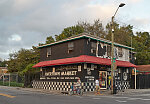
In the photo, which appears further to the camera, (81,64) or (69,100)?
(81,64)

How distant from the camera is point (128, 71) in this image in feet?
92.6

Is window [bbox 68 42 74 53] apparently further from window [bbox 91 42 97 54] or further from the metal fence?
the metal fence

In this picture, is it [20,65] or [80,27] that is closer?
[20,65]

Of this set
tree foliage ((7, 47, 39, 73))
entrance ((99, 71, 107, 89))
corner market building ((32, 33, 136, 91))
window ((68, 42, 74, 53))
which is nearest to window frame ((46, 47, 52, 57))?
corner market building ((32, 33, 136, 91))

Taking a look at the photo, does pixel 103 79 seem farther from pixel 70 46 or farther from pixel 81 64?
pixel 70 46

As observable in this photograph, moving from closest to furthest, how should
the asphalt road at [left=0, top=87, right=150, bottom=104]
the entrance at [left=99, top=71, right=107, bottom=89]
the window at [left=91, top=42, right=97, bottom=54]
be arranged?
the asphalt road at [left=0, top=87, right=150, bottom=104] < the window at [left=91, top=42, right=97, bottom=54] < the entrance at [left=99, top=71, right=107, bottom=89]

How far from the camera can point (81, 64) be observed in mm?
21469

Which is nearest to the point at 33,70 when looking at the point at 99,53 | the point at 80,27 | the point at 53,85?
the point at 53,85

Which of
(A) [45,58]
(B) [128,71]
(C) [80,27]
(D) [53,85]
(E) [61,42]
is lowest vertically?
(D) [53,85]

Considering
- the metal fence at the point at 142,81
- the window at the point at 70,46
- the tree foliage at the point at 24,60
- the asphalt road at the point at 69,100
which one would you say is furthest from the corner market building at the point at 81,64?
the tree foliage at the point at 24,60

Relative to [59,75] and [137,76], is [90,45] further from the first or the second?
[137,76]

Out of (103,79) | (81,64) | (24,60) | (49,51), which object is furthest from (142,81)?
(24,60)

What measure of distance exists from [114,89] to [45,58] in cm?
1209

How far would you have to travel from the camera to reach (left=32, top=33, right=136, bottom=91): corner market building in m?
21.6
